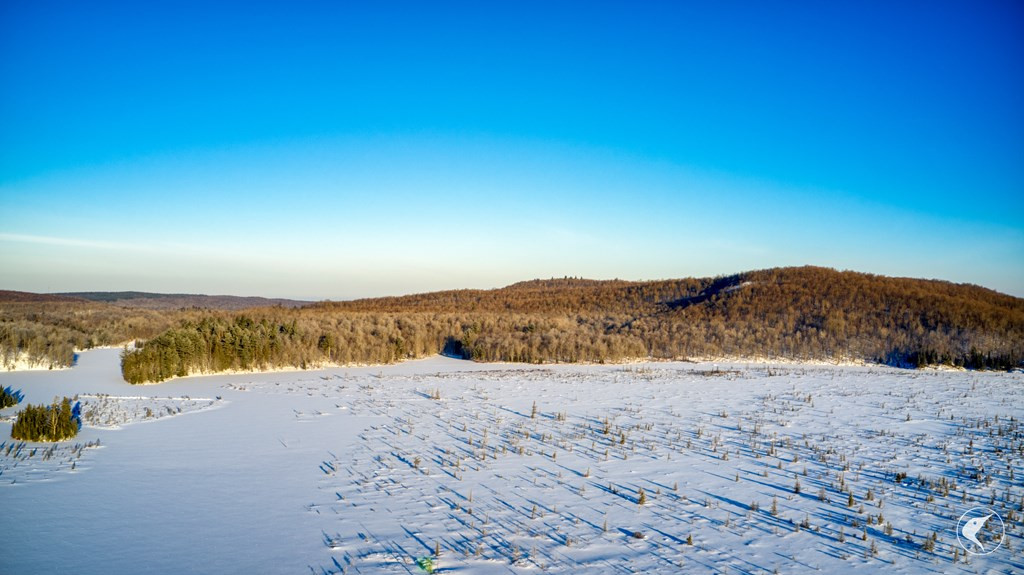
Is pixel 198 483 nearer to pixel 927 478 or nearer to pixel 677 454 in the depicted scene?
pixel 677 454

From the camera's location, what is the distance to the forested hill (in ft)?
82.1

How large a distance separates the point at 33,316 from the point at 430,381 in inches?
1347

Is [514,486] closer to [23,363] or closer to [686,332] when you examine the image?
[23,363]

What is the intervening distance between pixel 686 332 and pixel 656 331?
6.62 feet

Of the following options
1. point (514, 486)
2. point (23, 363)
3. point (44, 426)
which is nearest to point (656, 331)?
point (514, 486)

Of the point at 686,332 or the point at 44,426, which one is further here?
the point at 686,332

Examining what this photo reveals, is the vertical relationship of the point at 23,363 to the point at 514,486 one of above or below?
below

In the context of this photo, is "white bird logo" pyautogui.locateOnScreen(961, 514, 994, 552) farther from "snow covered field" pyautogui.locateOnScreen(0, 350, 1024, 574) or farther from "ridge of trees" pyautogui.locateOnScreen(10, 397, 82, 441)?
"ridge of trees" pyautogui.locateOnScreen(10, 397, 82, 441)

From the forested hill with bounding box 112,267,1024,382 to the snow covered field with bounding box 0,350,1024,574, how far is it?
9811 millimetres

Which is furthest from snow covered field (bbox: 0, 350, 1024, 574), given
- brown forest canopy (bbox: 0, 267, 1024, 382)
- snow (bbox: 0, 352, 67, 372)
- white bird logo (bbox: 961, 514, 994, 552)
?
snow (bbox: 0, 352, 67, 372)

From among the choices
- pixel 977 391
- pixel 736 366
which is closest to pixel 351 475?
pixel 977 391

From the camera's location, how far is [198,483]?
25.7 ft

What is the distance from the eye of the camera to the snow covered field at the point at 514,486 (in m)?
5.51

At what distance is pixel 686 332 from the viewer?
37406 millimetres
